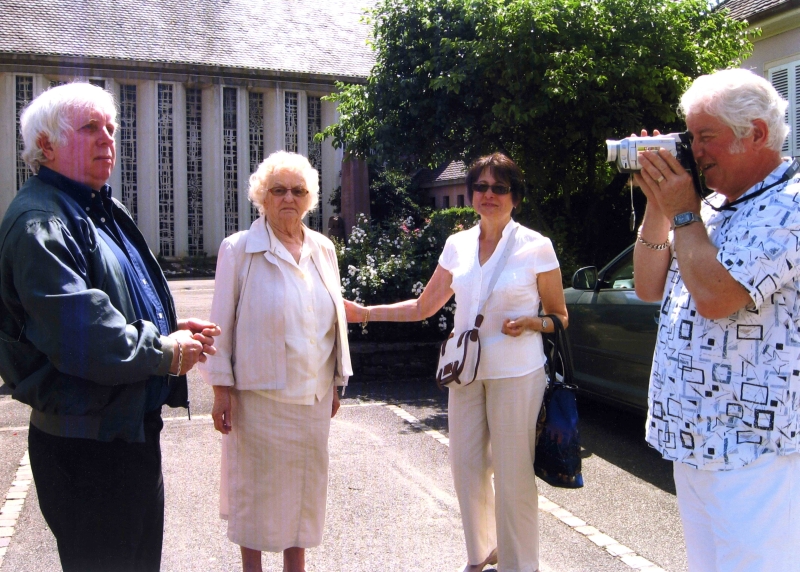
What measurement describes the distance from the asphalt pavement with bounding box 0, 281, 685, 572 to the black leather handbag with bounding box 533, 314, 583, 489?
0.75 meters

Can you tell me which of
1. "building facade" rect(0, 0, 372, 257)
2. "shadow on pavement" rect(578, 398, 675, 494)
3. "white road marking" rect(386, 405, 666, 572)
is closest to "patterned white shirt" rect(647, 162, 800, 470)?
"white road marking" rect(386, 405, 666, 572)

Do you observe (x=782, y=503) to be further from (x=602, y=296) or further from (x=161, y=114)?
(x=161, y=114)

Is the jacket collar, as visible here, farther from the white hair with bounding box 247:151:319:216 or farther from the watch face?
the watch face

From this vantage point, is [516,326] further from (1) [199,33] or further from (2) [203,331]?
(1) [199,33]

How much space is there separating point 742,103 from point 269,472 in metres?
2.54

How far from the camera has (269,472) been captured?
3.73m

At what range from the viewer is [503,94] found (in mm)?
9961

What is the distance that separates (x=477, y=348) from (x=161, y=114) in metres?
32.8

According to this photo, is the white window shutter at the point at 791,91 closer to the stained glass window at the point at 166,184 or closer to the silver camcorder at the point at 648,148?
the silver camcorder at the point at 648,148

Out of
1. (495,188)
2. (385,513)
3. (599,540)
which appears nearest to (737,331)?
(495,188)

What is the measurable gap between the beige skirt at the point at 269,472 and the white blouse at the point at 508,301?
0.87 metres

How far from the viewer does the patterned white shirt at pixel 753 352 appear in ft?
7.63

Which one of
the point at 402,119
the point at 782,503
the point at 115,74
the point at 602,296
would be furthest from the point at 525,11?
the point at 115,74

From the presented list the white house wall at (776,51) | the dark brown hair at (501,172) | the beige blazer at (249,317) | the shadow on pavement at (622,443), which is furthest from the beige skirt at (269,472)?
the white house wall at (776,51)
